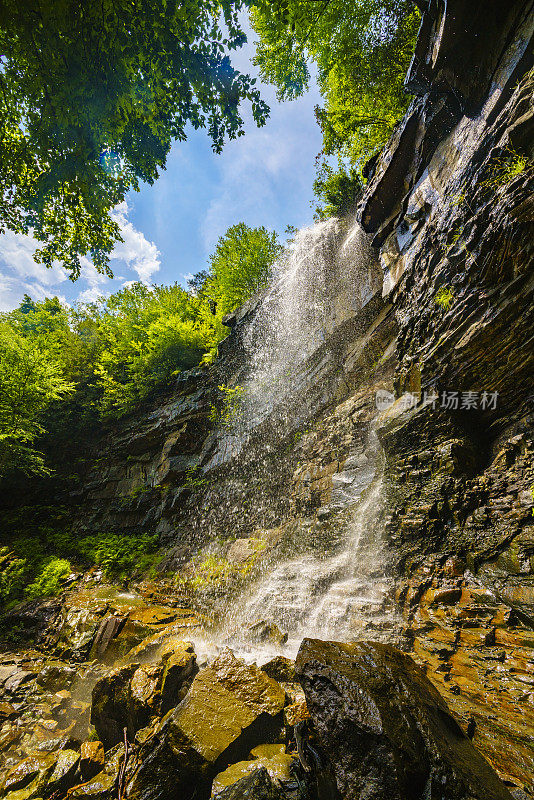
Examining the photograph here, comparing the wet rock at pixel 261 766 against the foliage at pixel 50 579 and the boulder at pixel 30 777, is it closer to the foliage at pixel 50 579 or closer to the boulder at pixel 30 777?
the boulder at pixel 30 777

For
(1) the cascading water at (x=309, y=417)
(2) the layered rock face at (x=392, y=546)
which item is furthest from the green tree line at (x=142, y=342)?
(2) the layered rock face at (x=392, y=546)

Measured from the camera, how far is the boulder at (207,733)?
8.08 ft

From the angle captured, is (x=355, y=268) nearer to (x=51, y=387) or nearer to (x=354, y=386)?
(x=354, y=386)

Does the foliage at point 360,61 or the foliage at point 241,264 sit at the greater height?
the foliage at point 360,61

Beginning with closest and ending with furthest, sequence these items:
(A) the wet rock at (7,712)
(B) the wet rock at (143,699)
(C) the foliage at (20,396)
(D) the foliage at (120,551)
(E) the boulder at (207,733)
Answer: (E) the boulder at (207,733), (B) the wet rock at (143,699), (A) the wet rock at (7,712), (D) the foliage at (120,551), (C) the foliage at (20,396)

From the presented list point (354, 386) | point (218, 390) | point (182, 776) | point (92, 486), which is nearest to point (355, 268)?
point (354, 386)

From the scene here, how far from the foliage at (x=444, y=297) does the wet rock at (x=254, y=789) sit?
6612 mm

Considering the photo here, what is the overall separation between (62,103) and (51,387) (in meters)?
11.0

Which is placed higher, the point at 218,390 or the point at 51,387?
the point at 218,390

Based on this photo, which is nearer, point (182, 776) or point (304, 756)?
point (304, 756)

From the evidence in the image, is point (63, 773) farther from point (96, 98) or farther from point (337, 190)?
point (337, 190)

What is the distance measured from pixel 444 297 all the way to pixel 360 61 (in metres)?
11.2

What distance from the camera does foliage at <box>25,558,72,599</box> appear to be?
854 cm

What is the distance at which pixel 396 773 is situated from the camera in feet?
Answer: 5.07
